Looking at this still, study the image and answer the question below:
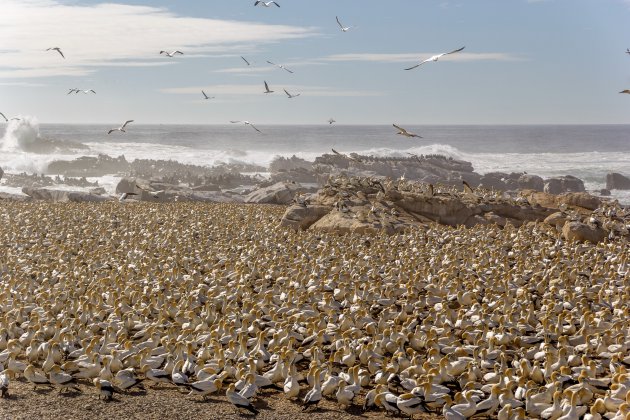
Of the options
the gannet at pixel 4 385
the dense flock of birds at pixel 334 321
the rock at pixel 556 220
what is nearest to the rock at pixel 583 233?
the dense flock of birds at pixel 334 321

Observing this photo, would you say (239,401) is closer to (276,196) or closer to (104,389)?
(104,389)

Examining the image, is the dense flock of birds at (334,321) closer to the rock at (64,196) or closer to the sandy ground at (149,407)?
the sandy ground at (149,407)

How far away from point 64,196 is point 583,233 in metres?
28.8

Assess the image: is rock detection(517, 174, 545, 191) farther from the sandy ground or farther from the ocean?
the sandy ground

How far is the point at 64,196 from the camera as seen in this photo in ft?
143

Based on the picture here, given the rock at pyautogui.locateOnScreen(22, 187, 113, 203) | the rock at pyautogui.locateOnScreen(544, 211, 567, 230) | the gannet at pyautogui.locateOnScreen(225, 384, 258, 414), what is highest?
the rock at pyautogui.locateOnScreen(22, 187, 113, 203)

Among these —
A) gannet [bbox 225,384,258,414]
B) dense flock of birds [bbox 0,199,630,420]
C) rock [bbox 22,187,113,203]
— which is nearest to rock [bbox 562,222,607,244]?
dense flock of birds [bbox 0,199,630,420]

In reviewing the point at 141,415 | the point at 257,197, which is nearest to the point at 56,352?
the point at 141,415

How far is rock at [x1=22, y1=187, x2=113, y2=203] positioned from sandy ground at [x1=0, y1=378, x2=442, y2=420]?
31025mm

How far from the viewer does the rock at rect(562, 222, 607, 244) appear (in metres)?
28.5

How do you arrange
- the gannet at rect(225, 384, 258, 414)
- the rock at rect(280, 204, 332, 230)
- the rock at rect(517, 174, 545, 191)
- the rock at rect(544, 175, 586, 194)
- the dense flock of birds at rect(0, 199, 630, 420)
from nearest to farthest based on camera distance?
the gannet at rect(225, 384, 258, 414), the dense flock of birds at rect(0, 199, 630, 420), the rock at rect(280, 204, 332, 230), the rock at rect(544, 175, 586, 194), the rock at rect(517, 174, 545, 191)

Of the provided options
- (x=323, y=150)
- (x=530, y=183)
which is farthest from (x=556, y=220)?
(x=323, y=150)

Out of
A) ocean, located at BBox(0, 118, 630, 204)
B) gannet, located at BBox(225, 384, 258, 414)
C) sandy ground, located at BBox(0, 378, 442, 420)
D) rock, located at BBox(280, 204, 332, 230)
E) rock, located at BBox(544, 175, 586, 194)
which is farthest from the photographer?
ocean, located at BBox(0, 118, 630, 204)

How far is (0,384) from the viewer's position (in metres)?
13.0
